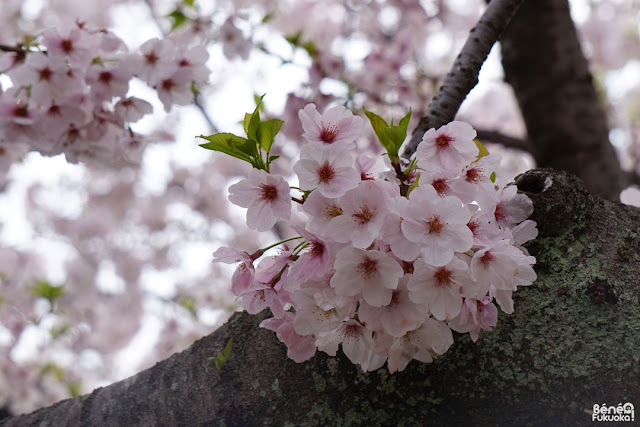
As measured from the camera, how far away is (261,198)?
2.76ft

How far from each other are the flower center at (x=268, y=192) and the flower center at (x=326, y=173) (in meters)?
0.08

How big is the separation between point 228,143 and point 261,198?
110 millimetres

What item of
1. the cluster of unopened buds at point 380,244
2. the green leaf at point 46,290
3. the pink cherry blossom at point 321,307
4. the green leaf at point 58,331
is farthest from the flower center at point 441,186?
the green leaf at point 58,331

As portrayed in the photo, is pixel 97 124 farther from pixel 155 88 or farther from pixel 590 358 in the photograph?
pixel 590 358

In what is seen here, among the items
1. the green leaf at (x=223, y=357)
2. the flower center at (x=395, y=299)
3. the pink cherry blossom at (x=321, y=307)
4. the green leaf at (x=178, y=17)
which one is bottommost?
the green leaf at (x=223, y=357)

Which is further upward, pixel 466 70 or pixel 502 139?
pixel 502 139

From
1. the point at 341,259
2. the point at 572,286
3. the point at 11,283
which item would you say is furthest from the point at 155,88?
the point at 11,283

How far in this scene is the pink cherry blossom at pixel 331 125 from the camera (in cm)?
84

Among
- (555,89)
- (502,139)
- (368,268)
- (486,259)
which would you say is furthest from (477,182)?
(555,89)

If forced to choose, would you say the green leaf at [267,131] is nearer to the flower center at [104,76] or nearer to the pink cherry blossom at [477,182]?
the pink cherry blossom at [477,182]

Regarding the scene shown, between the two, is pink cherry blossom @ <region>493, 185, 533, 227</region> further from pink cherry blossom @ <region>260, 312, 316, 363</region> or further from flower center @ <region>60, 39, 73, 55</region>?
flower center @ <region>60, 39, 73, 55</region>

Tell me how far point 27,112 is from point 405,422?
4.11 feet

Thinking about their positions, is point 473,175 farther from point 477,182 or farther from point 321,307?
point 321,307

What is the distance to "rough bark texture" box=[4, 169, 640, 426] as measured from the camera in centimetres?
84
